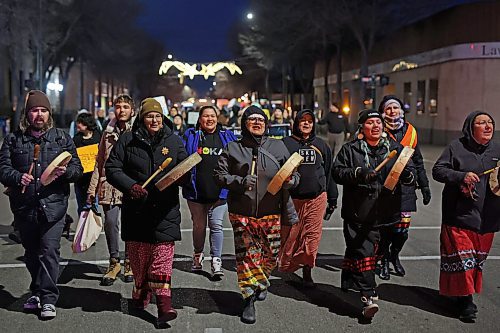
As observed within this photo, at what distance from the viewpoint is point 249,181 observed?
17.2ft

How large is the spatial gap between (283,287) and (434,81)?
26.9 metres

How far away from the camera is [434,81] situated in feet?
103

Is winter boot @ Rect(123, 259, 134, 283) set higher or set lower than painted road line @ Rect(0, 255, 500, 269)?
higher

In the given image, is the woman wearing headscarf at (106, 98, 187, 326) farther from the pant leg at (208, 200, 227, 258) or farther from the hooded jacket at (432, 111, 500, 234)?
the hooded jacket at (432, 111, 500, 234)

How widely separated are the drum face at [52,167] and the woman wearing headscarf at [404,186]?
311 cm

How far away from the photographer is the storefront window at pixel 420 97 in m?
33.0

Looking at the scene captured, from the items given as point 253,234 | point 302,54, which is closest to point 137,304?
point 253,234

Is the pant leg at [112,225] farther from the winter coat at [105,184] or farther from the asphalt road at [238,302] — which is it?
the asphalt road at [238,302]

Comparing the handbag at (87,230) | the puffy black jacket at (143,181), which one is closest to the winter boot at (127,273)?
the handbag at (87,230)

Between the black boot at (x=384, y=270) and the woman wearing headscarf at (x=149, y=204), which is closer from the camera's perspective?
the woman wearing headscarf at (x=149, y=204)

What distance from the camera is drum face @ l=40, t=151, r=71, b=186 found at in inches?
208

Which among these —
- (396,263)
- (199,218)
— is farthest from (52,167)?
(396,263)

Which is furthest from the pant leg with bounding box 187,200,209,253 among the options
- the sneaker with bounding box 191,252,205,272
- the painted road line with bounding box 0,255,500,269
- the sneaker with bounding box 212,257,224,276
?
the painted road line with bounding box 0,255,500,269

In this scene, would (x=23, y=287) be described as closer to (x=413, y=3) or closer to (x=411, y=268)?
(x=411, y=268)
